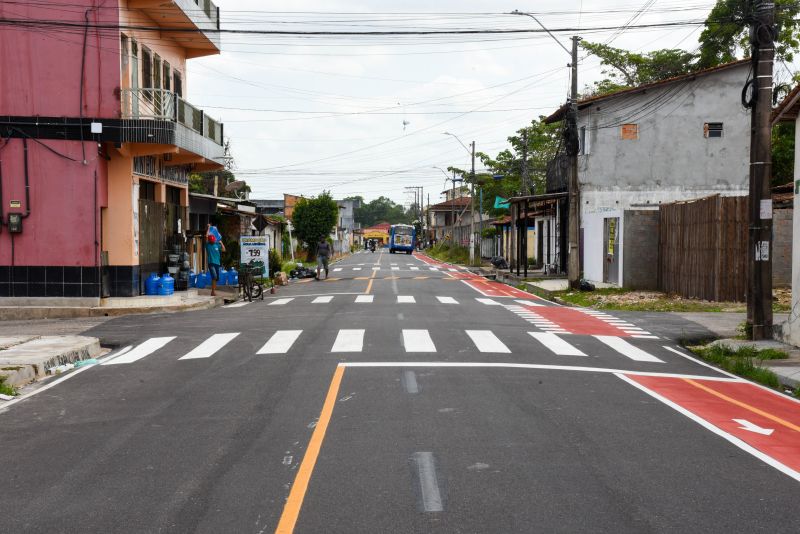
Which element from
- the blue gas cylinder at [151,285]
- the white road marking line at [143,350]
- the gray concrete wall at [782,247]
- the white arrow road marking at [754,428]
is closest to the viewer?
the white arrow road marking at [754,428]

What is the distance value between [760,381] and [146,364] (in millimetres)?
9304

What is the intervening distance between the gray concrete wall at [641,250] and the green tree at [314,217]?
39.5 m

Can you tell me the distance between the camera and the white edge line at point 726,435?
6.73m

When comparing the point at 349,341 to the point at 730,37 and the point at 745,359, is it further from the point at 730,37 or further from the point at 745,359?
the point at 730,37

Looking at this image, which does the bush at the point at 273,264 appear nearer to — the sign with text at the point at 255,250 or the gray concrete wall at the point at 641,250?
the sign with text at the point at 255,250

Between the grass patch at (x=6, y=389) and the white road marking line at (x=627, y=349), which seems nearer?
the grass patch at (x=6, y=389)

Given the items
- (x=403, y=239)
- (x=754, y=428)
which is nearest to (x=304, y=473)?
(x=754, y=428)

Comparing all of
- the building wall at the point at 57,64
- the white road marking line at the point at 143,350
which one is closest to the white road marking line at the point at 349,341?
the white road marking line at the point at 143,350

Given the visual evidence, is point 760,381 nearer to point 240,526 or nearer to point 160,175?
point 240,526

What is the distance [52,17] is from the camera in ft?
70.0

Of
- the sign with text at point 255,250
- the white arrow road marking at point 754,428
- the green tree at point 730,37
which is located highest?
Answer: the green tree at point 730,37

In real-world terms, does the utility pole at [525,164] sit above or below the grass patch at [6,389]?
above

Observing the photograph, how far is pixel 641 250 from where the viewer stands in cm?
2719

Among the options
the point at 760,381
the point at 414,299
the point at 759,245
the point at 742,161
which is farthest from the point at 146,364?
the point at 742,161
